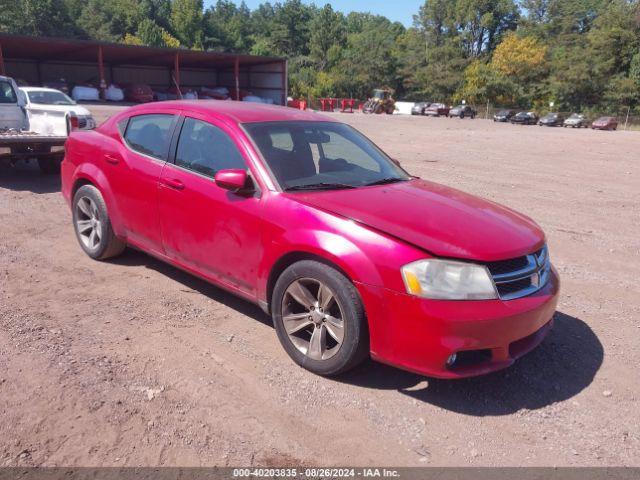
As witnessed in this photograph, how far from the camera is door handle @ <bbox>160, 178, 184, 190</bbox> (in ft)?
14.0

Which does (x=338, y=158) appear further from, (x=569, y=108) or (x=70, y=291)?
(x=569, y=108)

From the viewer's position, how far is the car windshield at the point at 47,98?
1232 centimetres

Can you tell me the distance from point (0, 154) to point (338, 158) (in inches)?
266

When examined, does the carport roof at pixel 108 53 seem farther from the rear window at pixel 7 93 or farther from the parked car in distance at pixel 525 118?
the parked car in distance at pixel 525 118

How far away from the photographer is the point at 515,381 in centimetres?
362

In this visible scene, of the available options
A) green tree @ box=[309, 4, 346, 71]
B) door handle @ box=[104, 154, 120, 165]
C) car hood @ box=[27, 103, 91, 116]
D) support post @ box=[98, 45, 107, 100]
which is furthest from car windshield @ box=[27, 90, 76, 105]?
green tree @ box=[309, 4, 346, 71]

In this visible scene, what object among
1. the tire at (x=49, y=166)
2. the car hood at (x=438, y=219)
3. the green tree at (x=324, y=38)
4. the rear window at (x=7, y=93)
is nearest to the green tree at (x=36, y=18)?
the green tree at (x=324, y=38)

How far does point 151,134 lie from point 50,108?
7705 mm

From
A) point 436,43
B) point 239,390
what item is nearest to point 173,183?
point 239,390

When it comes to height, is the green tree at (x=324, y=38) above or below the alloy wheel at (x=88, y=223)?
above

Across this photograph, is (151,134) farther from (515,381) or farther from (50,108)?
(50,108)

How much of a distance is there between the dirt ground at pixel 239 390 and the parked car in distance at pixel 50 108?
20.7 ft

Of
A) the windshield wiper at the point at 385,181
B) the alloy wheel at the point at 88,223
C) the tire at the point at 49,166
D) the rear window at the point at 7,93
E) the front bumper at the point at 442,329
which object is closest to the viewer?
the front bumper at the point at 442,329

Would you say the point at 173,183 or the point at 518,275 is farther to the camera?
the point at 173,183
